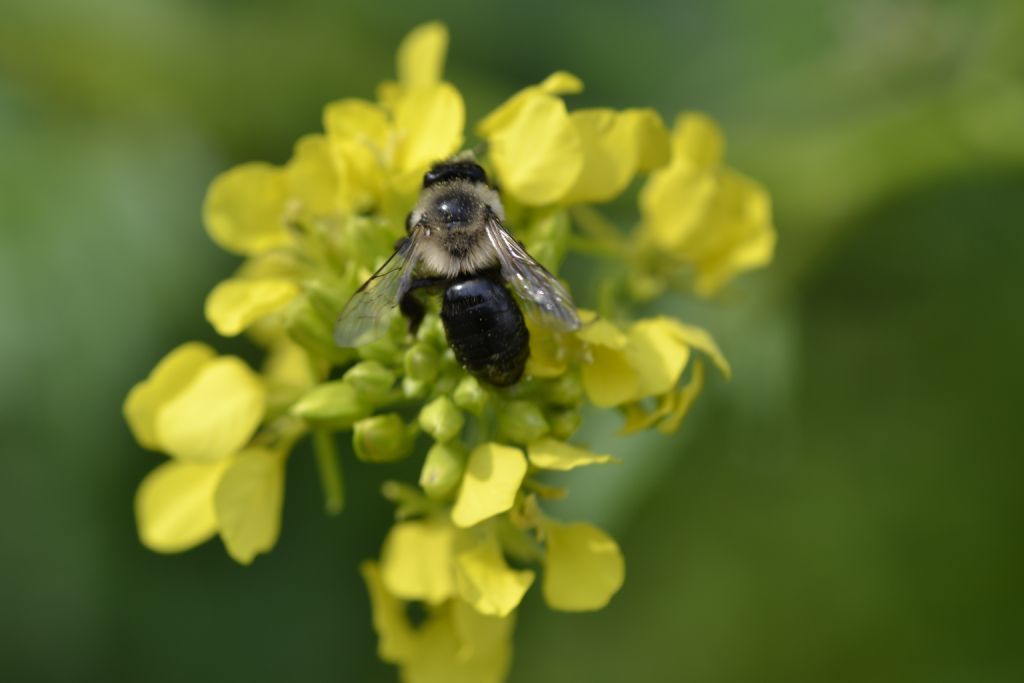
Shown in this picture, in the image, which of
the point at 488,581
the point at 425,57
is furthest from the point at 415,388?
the point at 425,57

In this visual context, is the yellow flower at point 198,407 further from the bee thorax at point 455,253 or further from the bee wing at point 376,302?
the bee thorax at point 455,253

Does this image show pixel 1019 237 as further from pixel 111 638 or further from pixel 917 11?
pixel 111 638

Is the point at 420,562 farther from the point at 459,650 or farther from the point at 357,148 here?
the point at 357,148

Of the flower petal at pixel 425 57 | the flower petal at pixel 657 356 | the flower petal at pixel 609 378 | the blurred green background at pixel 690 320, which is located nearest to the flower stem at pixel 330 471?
the flower petal at pixel 609 378

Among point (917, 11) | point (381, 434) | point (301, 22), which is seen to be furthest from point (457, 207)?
point (917, 11)

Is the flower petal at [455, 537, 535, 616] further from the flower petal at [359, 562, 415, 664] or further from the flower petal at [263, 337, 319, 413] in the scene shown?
the flower petal at [263, 337, 319, 413]

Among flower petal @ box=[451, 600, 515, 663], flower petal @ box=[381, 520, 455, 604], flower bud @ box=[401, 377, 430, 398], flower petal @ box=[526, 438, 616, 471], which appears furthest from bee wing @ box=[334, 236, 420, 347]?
flower petal @ box=[451, 600, 515, 663]
